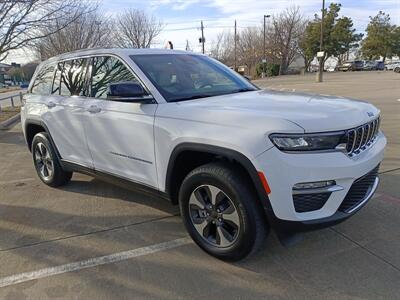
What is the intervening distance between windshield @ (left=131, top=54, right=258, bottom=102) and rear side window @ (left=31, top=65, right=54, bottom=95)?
1883mm

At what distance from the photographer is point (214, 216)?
314 centimetres

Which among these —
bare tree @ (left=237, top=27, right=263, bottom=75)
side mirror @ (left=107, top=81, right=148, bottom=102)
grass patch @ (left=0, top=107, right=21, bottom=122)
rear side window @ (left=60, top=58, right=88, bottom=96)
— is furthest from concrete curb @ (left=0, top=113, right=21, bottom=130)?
bare tree @ (left=237, top=27, right=263, bottom=75)

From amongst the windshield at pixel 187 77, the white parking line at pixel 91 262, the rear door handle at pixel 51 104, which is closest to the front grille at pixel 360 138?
the windshield at pixel 187 77

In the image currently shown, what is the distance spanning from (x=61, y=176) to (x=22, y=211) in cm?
80

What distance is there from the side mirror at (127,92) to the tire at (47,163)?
2.07 meters

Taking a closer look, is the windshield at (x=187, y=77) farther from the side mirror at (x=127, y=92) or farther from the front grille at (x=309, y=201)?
the front grille at (x=309, y=201)

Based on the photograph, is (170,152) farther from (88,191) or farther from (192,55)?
(88,191)

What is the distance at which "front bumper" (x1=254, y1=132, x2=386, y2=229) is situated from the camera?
2541mm

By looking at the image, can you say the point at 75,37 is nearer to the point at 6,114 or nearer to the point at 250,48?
the point at 6,114

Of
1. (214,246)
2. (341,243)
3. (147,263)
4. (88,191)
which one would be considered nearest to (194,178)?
(214,246)

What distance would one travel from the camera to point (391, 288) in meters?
2.71

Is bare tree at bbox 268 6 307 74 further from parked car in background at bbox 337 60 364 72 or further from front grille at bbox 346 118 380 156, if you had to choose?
front grille at bbox 346 118 380 156

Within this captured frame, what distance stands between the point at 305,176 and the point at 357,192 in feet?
2.12

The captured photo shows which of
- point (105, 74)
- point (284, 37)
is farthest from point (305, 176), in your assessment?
point (284, 37)
